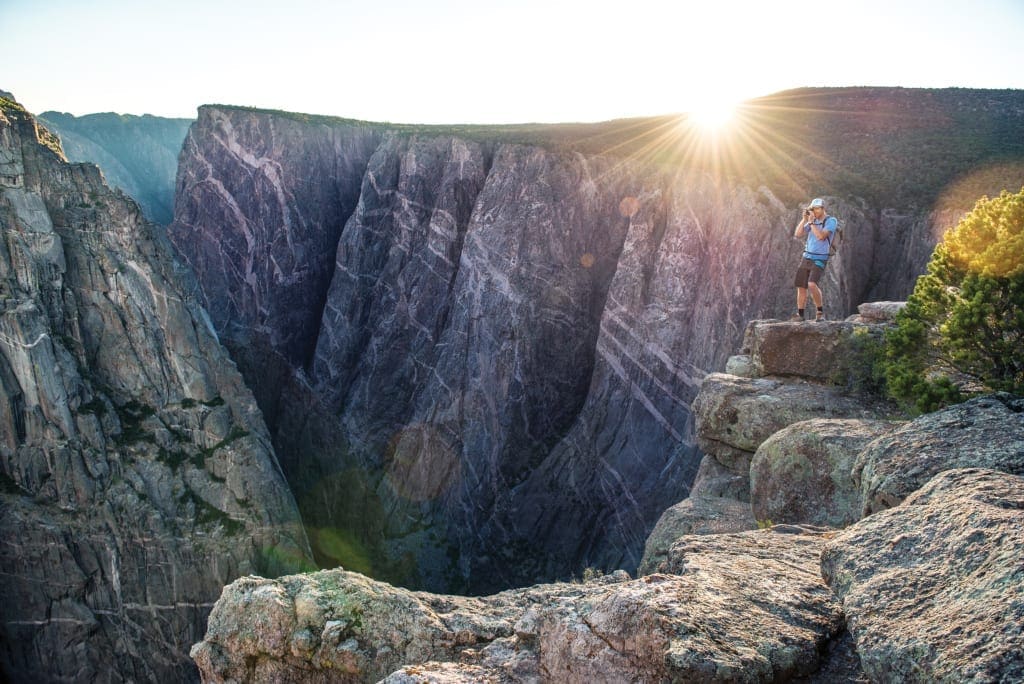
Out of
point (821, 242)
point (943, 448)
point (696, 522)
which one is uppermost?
point (821, 242)

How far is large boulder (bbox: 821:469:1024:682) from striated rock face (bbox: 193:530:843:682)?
404 millimetres

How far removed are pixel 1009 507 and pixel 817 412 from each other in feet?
22.4

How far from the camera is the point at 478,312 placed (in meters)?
36.2

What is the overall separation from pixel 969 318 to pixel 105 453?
29.0 m

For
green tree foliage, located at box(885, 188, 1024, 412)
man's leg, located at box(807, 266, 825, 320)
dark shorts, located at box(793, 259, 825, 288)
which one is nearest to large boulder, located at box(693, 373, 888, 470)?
green tree foliage, located at box(885, 188, 1024, 412)

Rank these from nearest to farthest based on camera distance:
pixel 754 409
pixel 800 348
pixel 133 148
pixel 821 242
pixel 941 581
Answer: pixel 941 581
pixel 754 409
pixel 800 348
pixel 821 242
pixel 133 148

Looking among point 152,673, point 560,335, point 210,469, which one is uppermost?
point 560,335

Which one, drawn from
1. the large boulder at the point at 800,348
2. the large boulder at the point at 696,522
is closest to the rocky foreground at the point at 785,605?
the large boulder at the point at 696,522

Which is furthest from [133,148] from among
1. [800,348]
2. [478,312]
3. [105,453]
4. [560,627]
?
[560,627]

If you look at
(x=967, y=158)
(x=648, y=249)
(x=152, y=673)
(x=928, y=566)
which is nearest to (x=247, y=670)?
(x=928, y=566)

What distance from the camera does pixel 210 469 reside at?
28531mm

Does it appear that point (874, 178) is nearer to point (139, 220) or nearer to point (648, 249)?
point (648, 249)

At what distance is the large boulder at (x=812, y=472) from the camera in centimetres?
906

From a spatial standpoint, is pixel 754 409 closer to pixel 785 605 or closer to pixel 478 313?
pixel 785 605
